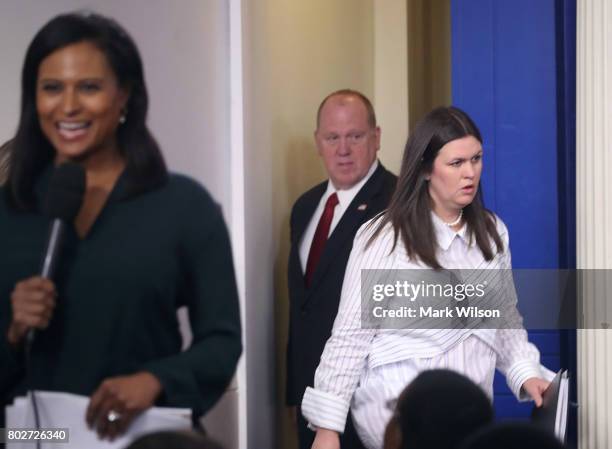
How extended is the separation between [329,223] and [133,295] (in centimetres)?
180

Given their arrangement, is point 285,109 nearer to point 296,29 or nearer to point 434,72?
point 296,29

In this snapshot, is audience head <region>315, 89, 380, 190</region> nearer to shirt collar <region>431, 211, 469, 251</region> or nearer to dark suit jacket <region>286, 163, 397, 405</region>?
dark suit jacket <region>286, 163, 397, 405</region>

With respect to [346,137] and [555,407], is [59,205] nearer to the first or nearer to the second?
[555,407]

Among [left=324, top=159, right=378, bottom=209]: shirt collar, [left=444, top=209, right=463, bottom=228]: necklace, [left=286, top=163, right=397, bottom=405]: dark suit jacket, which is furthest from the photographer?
[left=324, top=159, right=378, bottom=209]: shirt collar

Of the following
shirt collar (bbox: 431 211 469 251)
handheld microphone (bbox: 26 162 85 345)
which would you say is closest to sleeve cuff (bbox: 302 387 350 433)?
shirt collar (bbox: 431 211 469 251)

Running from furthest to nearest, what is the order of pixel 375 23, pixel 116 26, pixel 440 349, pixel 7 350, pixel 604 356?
pixel 375 23
pixel 604 356
pixel 440 349
pixel 116 26
pixel 7 350

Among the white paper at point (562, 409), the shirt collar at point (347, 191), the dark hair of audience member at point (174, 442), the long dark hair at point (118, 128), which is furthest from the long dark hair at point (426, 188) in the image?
the dark hair of audience member at point (174, 442)

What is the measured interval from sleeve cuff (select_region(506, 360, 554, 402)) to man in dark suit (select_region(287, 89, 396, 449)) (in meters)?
0.66

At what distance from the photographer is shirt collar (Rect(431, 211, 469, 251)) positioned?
3.41m

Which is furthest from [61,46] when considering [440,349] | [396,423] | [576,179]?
[576,179]

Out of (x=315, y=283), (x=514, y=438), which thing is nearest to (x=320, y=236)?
(x=315, y=283)

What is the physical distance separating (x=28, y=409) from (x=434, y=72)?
4.51 meters

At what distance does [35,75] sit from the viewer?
2480 millimetres

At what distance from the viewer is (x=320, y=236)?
4215mm
